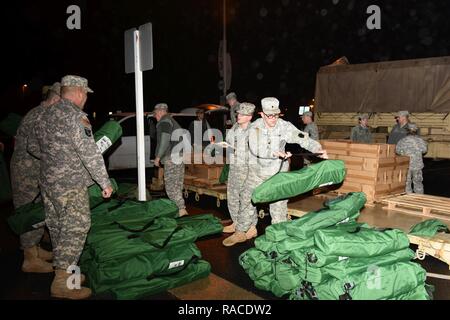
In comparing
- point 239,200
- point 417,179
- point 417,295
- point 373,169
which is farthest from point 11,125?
point 417,179

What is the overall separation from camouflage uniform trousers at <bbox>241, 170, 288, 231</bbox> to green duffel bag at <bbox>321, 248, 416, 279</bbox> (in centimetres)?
191

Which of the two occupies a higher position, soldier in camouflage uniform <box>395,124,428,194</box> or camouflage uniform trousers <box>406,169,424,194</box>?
soldier in camouflage uniform <box>395,124,428,194</box>

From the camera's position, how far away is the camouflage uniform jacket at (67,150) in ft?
14.5

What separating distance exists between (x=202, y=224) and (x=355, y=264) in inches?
83.7

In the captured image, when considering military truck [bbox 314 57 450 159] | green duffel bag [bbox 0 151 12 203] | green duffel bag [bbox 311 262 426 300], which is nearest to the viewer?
green duffel bag [bbox 311 262 426 300]

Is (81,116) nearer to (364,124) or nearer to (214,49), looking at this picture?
(364,124)

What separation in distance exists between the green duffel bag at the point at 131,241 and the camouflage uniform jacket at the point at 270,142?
1606 millimetres

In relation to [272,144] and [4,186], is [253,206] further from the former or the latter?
[4,186]

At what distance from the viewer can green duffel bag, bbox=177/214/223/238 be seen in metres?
5.43

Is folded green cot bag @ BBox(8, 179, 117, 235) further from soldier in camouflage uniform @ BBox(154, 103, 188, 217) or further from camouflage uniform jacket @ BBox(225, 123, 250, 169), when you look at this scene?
camouflage uniform jacket @ BBox(225, 123, 250, 169)

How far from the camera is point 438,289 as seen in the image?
4.85 metres

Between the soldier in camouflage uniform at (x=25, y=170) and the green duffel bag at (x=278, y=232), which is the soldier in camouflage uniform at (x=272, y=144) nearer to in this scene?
the green duffel bag at (x=278, y=232)

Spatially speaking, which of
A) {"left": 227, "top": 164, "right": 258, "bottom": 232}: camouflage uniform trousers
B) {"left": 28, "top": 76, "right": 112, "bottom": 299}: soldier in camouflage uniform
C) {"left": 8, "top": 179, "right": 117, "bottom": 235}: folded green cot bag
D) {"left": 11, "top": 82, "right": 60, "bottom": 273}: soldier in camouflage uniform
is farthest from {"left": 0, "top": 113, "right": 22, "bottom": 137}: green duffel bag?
{"left": 227, "top": 164, "right": 258, "bottom": 232}: camouflage uniform trousers
